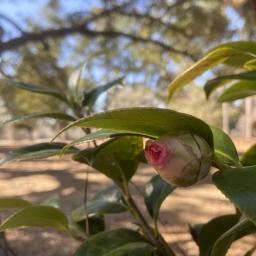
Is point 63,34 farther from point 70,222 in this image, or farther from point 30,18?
point 70,222

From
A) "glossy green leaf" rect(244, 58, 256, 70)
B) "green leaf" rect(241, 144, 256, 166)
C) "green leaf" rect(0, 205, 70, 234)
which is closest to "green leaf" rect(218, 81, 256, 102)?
"glossy green leaf" rect(244, 58, 256, 70)

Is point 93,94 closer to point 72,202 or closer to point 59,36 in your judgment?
point 72,202

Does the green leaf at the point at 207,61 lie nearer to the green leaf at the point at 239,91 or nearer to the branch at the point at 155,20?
the green leaf at the point at 239,91

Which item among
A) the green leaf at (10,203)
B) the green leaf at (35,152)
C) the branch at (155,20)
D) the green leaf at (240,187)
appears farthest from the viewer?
the branch at (155,20)

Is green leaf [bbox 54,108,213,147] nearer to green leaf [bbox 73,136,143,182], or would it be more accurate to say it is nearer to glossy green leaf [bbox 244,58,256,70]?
green leaf [bbox 73,136,143,182]

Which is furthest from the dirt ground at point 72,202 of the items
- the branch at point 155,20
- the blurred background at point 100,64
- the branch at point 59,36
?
the branch at point 155,20
